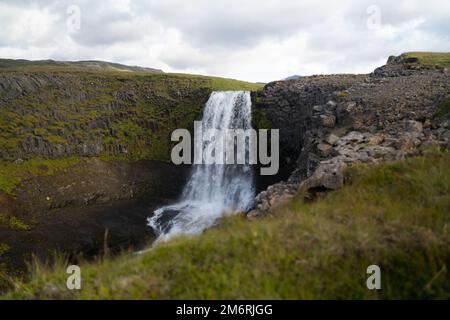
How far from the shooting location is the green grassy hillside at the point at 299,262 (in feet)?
16.5

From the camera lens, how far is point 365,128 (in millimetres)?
16891

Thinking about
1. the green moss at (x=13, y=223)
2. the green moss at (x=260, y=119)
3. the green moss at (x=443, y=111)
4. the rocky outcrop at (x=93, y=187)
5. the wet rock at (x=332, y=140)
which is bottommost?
the green moss at (x=13, y=223)

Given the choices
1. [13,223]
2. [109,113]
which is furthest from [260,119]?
[13,223]

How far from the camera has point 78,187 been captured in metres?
39.9

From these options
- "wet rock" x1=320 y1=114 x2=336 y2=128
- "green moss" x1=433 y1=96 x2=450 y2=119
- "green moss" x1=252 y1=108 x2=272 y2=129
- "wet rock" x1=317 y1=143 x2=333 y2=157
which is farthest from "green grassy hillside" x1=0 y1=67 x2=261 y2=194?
"green moss" x1=433 y1=96 x2=450 y2=119

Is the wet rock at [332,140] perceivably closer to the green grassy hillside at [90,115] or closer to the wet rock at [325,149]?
the wet rock at [325,149]

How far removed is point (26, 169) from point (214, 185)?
22.7 m

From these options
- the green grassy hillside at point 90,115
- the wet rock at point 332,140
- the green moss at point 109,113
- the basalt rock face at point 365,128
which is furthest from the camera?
the green moss at point 109,113

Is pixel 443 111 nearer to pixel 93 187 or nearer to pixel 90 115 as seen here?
pixel 93 187

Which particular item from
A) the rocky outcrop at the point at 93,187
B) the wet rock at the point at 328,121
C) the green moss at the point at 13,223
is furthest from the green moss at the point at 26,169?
the wet rock at the point at 328,121

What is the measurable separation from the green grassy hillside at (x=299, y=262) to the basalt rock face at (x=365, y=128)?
2816 mm

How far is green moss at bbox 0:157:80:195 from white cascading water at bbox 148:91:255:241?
15930 mm
